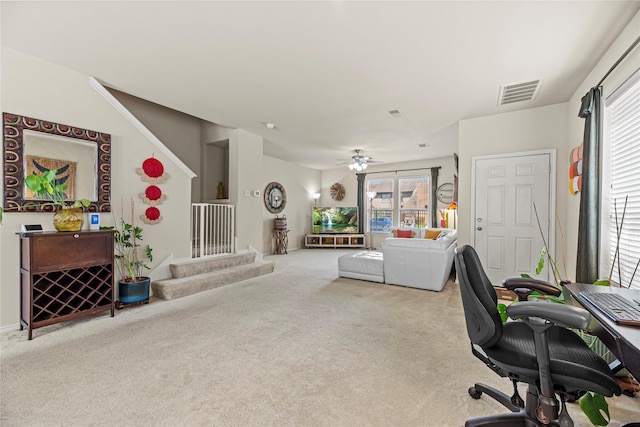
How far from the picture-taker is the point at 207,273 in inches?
→ 166

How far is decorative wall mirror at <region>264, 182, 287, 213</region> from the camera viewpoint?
24.3 ft

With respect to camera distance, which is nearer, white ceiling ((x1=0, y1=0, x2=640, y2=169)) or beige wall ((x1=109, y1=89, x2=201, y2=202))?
white ceiling ((x1=0, y1=0, x2=640, y2=169))

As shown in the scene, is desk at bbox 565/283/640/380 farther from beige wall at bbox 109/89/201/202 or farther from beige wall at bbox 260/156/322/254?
Result: beige wall at bbox 260/156/322/254

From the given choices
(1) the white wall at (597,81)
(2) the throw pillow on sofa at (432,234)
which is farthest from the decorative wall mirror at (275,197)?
(1) the white wall at (597,81)

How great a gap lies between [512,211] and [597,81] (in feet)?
6.06

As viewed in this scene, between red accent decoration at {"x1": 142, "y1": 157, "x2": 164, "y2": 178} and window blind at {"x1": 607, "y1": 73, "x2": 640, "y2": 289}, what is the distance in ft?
15.6

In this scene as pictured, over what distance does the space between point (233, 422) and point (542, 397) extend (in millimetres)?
1451

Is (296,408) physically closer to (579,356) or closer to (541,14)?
(579,356)

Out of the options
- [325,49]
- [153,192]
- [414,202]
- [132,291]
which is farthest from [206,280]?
[414,202]

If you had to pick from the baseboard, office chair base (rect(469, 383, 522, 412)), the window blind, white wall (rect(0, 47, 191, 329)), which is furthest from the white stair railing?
the window blind

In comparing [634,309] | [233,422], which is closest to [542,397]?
[634,309]

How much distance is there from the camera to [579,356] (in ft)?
3.88

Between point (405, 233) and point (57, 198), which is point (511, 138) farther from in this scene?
point (57, 198)

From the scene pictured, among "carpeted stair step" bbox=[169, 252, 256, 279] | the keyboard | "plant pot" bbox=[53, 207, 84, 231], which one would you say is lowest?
"carpeted stair step" bbox=[169, 252, 256, 279]
